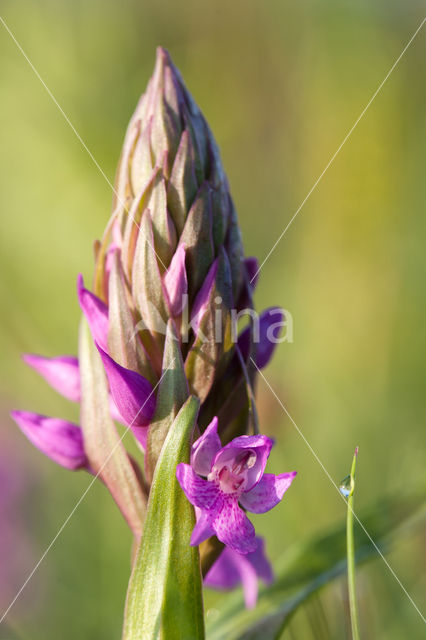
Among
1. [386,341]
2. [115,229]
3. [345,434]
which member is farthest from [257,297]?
[115,229]

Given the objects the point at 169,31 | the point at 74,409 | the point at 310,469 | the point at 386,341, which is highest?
the point at 169,31

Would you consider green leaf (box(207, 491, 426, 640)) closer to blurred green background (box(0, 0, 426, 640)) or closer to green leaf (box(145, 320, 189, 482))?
blurred green background (box(0, 0, 426, 640))

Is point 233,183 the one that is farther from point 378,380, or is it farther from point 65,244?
point 378,380

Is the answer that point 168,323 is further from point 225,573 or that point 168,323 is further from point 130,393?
point 225,573


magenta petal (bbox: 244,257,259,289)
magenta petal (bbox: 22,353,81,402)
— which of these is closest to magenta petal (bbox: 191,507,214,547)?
magenta petal (bbox: 22,353,81,402)

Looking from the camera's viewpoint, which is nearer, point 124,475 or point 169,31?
point 124,475

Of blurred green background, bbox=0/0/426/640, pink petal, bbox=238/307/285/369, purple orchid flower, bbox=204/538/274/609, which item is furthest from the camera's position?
blurred green background, bbox=0/0/426/640
